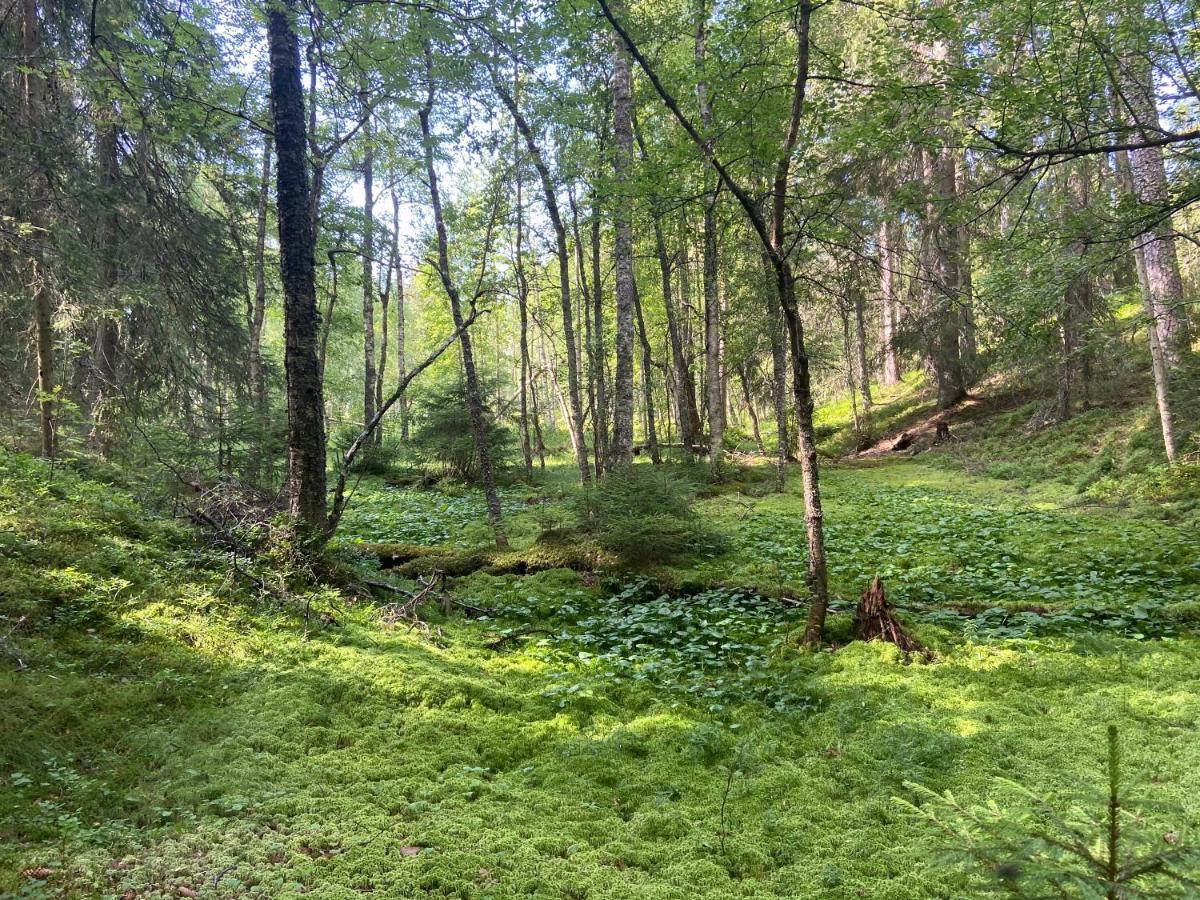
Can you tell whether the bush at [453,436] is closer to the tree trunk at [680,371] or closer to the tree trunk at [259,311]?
the tree trunk at [259,311]

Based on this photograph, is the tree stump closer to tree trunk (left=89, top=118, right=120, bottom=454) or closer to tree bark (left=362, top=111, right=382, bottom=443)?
tree trunk (left=89, top=118, right=120, bottom=454)

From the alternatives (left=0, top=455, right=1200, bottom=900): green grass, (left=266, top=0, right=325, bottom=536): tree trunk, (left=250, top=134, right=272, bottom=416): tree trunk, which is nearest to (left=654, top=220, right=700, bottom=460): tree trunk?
(left=250, top=134, right=272, bottom=416): tree trunk

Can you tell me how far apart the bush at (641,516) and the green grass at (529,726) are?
1.14 meters

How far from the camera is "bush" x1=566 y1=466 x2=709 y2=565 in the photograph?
7.61 meters

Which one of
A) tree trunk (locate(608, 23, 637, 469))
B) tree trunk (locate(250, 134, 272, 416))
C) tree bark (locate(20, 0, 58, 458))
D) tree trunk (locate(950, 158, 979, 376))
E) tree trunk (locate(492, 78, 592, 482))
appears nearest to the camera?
tree bark (locate(20, 0, 58, 458))

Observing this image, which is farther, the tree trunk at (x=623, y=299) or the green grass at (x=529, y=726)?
the tree trunk at (x=623, y=299)

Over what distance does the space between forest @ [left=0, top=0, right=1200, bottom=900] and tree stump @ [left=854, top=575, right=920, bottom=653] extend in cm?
2

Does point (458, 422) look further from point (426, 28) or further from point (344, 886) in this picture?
point (344, 886)

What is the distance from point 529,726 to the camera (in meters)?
4.02

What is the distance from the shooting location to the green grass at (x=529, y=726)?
259 centimetres

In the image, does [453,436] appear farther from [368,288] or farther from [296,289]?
[296,289]

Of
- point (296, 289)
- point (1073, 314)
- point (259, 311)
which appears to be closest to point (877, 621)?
point (296, 289)

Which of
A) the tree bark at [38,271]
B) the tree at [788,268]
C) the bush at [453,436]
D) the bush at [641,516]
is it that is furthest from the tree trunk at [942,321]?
the tree bark at [38,271]

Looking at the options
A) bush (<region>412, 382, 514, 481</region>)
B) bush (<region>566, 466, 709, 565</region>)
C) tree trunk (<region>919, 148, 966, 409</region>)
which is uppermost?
tree trunk (<region>919, 148, 966, 409</region>)
